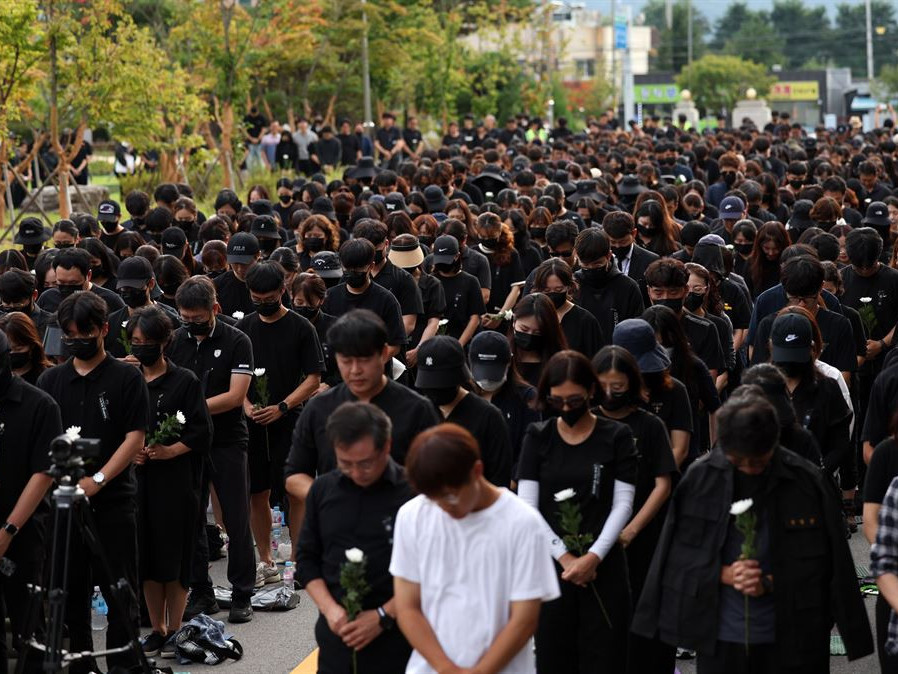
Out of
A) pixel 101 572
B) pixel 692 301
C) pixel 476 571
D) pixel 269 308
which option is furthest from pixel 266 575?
pixel 476 571

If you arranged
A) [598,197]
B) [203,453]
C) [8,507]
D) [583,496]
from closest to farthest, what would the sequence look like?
[583,496], [8,507], [203,453], [598,197]

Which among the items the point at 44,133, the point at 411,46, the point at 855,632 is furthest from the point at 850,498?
the point at 411,46

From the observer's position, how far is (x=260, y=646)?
31.3 ft

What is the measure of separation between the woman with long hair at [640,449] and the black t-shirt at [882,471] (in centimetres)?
107

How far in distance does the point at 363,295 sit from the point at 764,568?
557cm

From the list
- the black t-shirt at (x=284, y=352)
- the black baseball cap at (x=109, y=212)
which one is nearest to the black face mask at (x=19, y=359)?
the black t-shirt at (x=284, y=352)

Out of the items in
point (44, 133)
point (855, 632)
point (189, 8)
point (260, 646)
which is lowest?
point (260, 646)

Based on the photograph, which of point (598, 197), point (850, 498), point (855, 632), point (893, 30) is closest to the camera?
point (855, 632)

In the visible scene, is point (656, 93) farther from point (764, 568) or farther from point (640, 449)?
point (764, 568)

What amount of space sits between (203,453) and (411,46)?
1504 inches

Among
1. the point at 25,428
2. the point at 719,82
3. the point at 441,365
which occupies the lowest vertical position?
the point at 25,428

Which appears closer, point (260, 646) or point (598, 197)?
point (260, 646)

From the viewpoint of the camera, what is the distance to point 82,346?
27.9ft

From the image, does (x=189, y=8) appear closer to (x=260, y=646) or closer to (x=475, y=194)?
(x=475, y=194)
